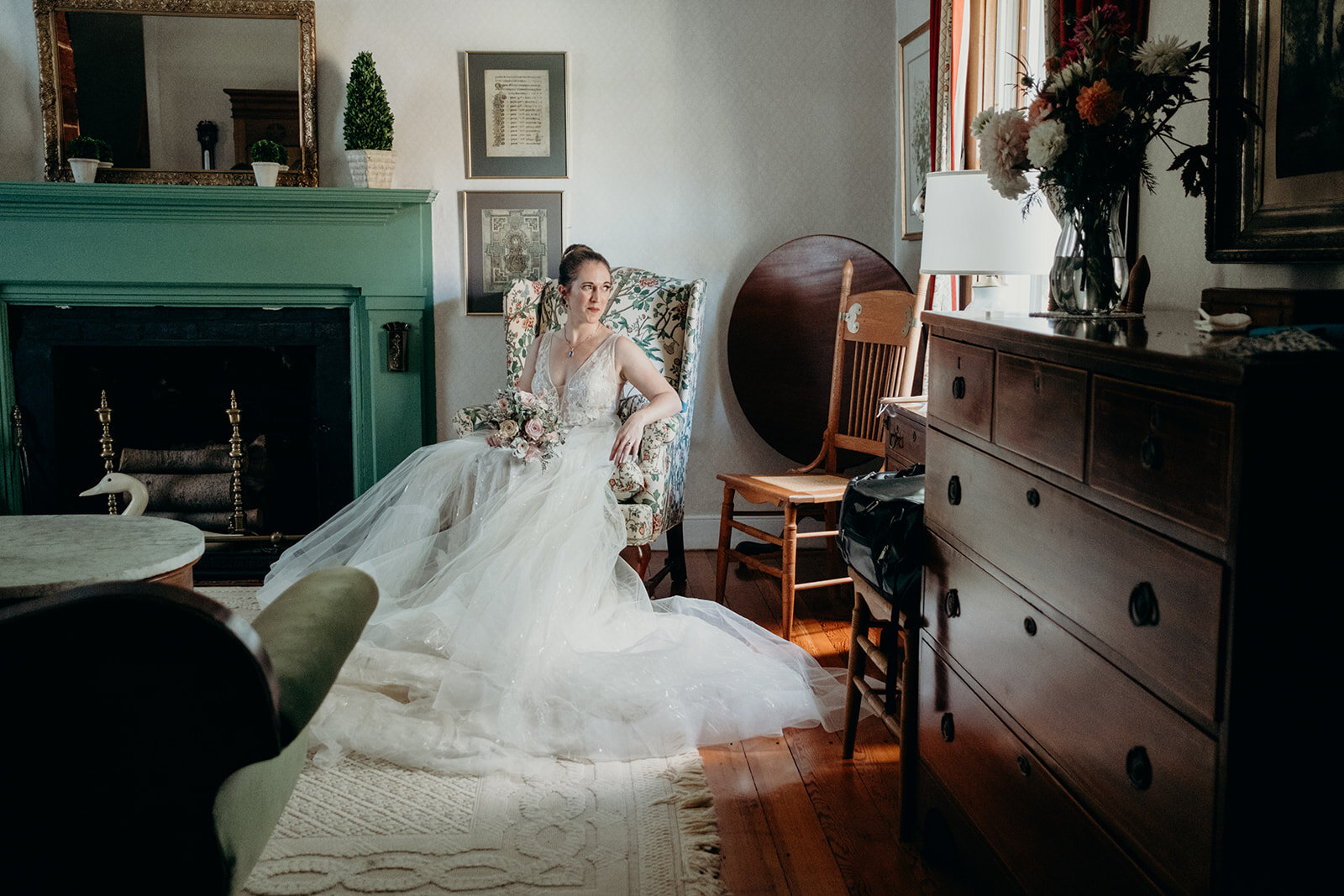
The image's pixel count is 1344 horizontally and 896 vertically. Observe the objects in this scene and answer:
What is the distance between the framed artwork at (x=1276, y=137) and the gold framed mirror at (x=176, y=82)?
347cm

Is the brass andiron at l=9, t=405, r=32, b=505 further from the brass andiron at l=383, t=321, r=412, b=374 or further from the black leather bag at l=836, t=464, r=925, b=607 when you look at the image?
the black leather bag at l=836, t=464, r=925, b=607

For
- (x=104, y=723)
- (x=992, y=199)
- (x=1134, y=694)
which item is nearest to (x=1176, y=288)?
(x=992, y=199)

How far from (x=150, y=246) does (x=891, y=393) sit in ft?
9.73

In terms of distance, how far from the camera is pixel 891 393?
3561 millimetres

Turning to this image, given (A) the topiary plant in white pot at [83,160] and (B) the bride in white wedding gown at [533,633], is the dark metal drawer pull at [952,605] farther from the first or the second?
(A) the topiary plant in white pot at [83,160]

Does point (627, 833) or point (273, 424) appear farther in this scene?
point (273, 424)

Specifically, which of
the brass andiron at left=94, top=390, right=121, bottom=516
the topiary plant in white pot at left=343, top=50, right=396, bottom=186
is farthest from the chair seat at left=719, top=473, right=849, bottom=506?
the brass andiron at left=94, top=390, right=121, bottom=516

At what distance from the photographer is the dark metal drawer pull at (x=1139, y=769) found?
120 centimetres

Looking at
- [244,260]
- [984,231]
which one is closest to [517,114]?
[244,260]

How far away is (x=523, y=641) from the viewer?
2.71 m

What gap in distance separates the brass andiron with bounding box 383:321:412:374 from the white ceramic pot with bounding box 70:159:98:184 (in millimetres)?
1266

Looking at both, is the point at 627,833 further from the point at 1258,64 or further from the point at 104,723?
the point at 1258,64

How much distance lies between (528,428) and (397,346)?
1216mm

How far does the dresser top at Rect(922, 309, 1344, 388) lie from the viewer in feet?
3.31
